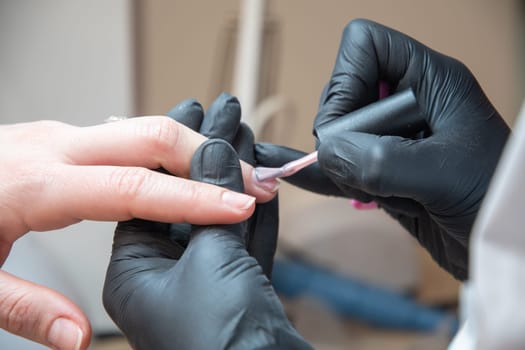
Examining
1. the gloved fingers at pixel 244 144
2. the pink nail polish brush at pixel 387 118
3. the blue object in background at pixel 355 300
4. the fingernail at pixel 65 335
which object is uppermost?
the pink nail polish brush at pixel 387 118

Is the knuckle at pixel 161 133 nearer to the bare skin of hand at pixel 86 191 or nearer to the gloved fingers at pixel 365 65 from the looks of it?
the bare skin of hand at pixel 86 191

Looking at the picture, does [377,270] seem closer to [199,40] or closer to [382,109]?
[199,40]

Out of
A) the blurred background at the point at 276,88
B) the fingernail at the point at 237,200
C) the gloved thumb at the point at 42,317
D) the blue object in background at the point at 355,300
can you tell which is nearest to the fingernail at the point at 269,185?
the fingernail at the point at 237,200

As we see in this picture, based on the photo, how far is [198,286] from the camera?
51cm

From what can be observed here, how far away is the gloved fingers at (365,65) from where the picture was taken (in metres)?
0.69

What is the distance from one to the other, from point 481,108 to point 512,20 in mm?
1358

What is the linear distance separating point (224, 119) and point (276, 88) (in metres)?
0.94

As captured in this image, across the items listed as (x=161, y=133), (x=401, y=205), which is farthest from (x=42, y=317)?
(x=401, y=205)

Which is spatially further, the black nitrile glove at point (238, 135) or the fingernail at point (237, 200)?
the black nitrile glove at point (238, 135)

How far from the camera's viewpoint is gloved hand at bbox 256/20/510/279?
23.4 inches

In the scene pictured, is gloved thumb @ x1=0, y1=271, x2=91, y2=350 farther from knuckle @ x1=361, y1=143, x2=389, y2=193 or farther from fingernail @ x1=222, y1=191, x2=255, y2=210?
knuckle @ x1=361, y1=143, x2=389, y2=193

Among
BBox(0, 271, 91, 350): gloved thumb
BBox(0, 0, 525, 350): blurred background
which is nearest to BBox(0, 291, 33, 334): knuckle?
BBox(0, 271, 91, 350): gloved thumb

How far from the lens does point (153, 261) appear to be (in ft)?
1.94

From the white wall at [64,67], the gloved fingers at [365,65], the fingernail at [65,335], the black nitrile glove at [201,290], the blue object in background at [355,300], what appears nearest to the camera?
the black nitrile glove at [201,290]
